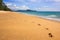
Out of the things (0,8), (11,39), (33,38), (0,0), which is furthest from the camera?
(0,8)

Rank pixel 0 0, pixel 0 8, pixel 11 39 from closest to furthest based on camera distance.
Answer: pixel 11 39 → pixel 0 0 → pixel 0 8

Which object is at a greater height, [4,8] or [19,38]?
[19,38]

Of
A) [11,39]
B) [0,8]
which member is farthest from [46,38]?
[0,8]

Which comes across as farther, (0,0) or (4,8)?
(4,8)

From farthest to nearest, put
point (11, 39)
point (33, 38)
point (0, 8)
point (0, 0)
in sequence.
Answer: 1. point (0, 8)
2. point (0, 0)
3. point (33, 38)
4. point (11, 39)

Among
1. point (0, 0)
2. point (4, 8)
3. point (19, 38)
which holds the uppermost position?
point (19, 38)

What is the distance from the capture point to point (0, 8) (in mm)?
25500

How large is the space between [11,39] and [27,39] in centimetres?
29

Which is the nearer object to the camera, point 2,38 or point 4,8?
point 2,38

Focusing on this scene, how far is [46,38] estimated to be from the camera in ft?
9.09

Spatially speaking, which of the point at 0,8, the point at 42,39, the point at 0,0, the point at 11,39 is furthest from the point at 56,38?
the point at 0,8

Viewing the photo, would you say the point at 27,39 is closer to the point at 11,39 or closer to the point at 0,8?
the point at 11,39

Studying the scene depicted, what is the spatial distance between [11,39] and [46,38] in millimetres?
682

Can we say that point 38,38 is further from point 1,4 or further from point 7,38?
point 1,4
